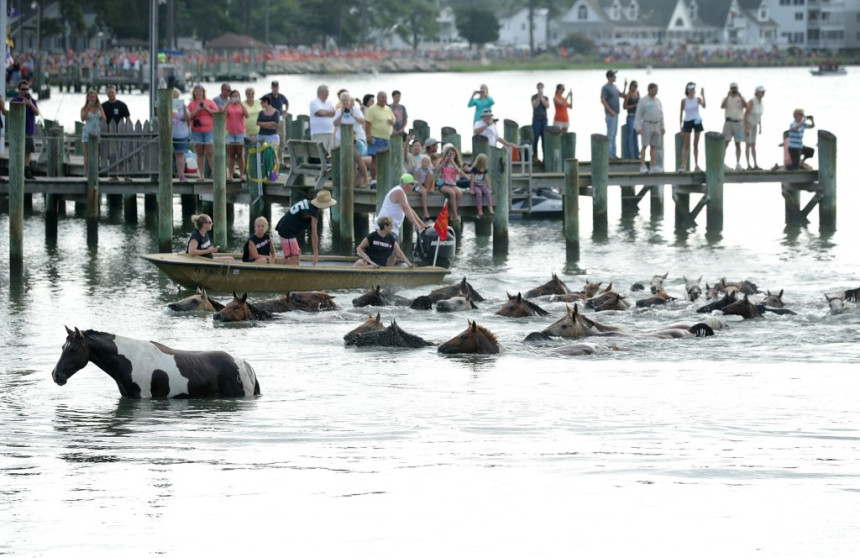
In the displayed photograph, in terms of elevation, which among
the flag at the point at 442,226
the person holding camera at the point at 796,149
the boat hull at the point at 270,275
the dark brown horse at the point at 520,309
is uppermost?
the person holding camera at the point at 796,149

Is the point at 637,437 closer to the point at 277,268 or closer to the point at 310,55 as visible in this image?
the point at 277,268

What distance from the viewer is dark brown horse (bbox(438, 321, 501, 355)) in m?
19.3

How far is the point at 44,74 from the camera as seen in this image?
299 feet

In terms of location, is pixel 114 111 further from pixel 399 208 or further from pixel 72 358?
pixel 72 358

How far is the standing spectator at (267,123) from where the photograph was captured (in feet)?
95.7

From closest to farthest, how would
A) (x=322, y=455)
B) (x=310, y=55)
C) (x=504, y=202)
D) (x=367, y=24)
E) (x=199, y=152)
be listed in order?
1. (x=322, y=455)
2. (x=504, y=202)
3. (x=199, y=152)
4. (x=310, y=55)
5. (x=367, y=24)

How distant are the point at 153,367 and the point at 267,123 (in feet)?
44.4

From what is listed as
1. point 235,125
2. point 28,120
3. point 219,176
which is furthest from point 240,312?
point 28,120

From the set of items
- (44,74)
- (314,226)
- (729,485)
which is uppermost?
(44,74)

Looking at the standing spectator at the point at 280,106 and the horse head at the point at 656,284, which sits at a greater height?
the standing spectator at the point at 280,106

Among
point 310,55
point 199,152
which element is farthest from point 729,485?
point 310,55

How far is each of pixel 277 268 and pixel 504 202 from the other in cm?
574

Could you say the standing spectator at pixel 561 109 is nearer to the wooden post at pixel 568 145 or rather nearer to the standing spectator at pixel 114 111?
the wooden post at pixel 568 145

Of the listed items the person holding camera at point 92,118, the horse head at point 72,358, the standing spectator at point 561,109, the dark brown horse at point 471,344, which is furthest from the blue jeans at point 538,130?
the horse head at point 72,358
